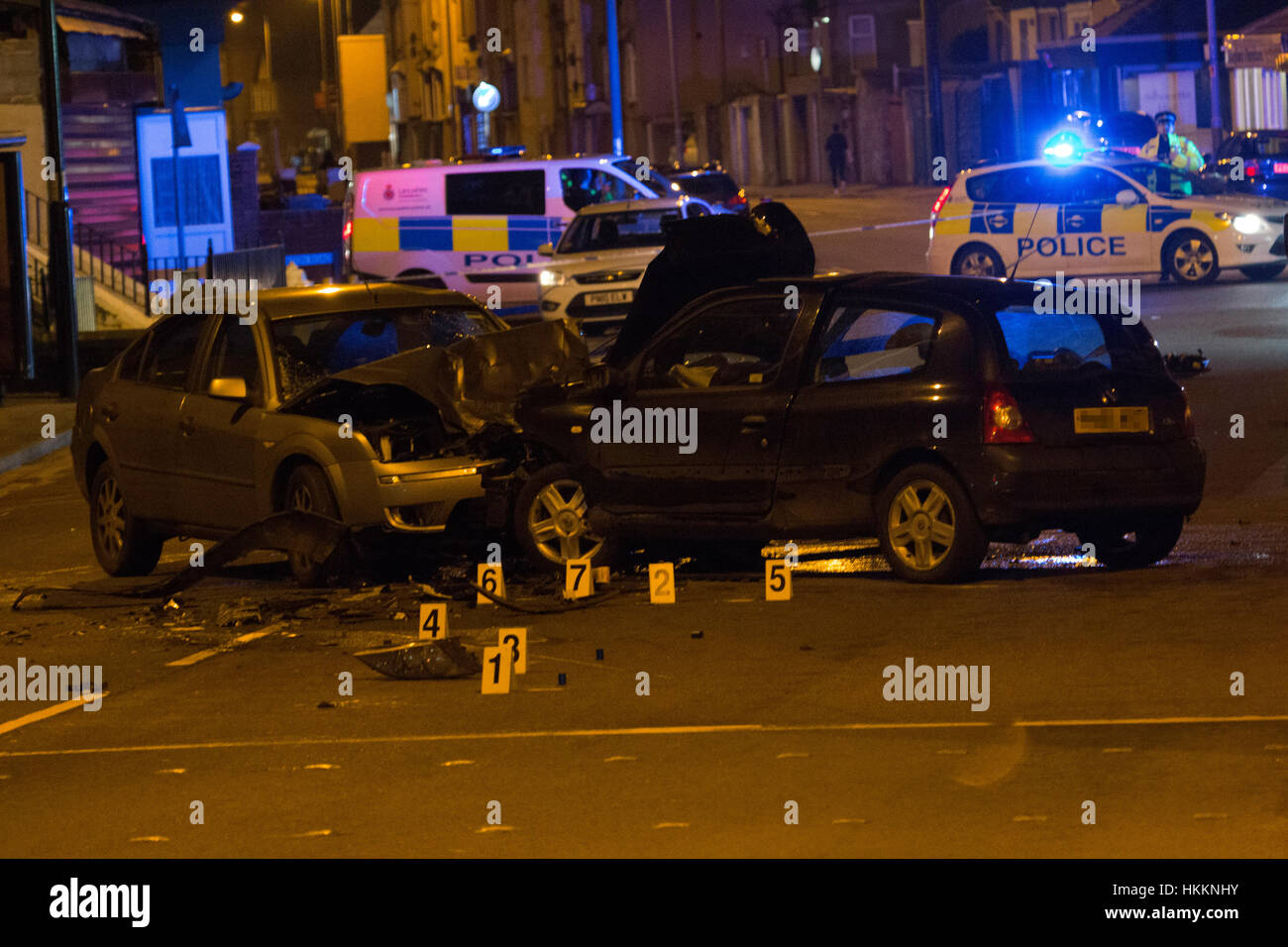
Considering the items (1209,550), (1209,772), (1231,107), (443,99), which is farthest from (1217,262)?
(443,99)

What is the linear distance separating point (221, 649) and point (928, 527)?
322 cm

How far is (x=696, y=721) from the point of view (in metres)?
6.99

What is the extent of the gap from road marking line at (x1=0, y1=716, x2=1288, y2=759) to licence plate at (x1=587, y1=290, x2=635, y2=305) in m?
16.7

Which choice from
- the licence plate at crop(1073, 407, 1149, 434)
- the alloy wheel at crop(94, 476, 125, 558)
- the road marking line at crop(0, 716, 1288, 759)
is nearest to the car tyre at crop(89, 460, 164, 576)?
the alloy wheel at crop(94, 476, 125, 558)

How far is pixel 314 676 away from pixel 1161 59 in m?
48.0

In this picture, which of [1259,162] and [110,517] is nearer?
[110,517]

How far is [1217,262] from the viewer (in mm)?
25125

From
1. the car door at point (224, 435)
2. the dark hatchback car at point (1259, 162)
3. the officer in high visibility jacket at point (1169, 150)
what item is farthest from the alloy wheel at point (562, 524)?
the dark hatchback car at point (1259, 162)

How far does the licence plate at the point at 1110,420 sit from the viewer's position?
29.9 feet

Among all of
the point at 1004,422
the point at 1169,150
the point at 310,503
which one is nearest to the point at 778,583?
→ the point at 1004,422

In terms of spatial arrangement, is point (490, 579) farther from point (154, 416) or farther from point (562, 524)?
point (154, 416)

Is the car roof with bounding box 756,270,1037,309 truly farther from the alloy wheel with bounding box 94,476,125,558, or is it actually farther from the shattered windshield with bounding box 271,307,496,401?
the alloy wheel with bounding box 94,476,125,558

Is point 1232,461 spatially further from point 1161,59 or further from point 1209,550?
point 1161,59

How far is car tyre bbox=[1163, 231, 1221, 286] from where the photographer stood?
2516 centimetres
